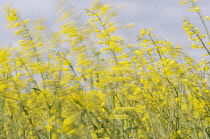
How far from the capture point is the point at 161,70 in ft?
10.2

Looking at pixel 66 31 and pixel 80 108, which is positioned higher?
pixel 66 31

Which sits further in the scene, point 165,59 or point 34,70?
point 165,59

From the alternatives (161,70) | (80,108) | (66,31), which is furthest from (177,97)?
(66,31)

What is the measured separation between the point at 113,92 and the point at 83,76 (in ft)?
0.83

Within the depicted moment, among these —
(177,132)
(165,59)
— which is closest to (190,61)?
(165,59)

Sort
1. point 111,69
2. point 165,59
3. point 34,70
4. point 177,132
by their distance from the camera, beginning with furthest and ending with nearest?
point 165,59 < point 177,132 < point 34,70 < point 111,69

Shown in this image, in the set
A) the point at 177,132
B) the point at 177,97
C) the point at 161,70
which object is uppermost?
the point at 161,70

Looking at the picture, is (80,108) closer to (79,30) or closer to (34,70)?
(79,30)

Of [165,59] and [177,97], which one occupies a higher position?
[165,59]

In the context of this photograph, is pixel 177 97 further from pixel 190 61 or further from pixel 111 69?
pixel 111 69

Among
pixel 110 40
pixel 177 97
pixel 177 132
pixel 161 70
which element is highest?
pixel 110 40

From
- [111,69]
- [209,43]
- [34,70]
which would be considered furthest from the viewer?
[209,43]

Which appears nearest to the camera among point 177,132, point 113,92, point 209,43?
point 113,92

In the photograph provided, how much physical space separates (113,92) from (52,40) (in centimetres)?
54
